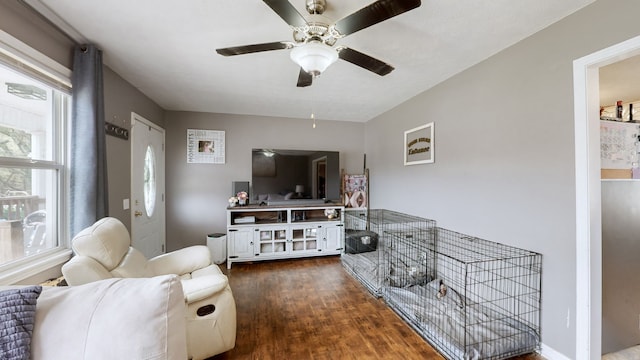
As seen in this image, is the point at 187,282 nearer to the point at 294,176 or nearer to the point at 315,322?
the point at 315,322

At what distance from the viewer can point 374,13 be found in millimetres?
1329

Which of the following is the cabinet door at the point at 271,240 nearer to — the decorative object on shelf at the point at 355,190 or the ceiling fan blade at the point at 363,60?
the decorative object on shelf at the point at 355,190

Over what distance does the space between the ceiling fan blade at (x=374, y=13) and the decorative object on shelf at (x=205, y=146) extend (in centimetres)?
326

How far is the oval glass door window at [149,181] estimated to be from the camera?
3.37 metres

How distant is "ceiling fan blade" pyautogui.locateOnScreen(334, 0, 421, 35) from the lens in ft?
4.10

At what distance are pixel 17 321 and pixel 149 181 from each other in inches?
119

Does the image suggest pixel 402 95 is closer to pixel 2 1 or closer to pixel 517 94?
pixel 517 94

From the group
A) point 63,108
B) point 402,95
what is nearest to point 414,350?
point 402,95

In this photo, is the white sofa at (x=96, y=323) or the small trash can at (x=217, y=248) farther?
the small trash can at (x=217, y=248)

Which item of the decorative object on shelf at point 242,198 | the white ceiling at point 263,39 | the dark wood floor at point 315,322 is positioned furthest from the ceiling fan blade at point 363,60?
the decorative object on shelf at point 242,198

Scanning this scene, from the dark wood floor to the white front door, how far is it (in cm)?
124

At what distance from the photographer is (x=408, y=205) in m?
3.53

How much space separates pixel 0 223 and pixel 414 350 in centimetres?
287

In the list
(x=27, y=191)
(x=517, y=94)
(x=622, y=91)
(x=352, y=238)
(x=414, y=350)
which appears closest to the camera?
(x=27, y=191)
